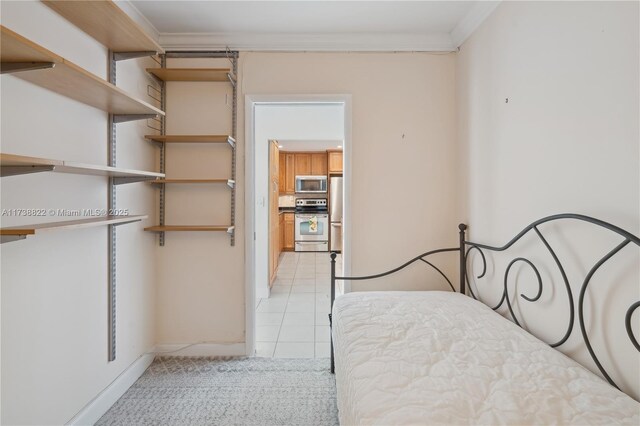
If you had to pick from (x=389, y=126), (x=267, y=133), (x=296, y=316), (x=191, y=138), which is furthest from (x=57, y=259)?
(x=267, y=133)

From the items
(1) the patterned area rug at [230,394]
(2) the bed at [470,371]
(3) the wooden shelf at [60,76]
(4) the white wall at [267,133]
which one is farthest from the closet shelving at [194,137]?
(4) the white wall at [267,133]

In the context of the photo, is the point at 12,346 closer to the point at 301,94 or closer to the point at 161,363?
the point at 161,363

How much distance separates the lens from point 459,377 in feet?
3.65

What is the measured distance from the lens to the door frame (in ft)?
7.82

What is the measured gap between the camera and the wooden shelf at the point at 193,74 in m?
2.19

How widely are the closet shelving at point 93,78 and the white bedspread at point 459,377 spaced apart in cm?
129

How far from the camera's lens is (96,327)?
5.78 ft

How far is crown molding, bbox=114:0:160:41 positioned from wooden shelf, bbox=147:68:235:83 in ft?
0.97

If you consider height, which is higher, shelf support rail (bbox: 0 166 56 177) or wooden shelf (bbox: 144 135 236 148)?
wooden shelf (bbox: 144 135 236 148)

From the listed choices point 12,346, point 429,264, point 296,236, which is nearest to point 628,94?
point 429,264

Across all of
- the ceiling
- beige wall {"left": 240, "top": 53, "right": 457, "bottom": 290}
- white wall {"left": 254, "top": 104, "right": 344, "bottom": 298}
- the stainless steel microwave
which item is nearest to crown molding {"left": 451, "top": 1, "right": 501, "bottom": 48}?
the ceiling

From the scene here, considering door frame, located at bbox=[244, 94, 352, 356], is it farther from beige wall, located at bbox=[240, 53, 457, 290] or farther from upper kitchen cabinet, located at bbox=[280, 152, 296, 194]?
upper kitchen cabinet, located at bbox=[280, 152, 296, 194]

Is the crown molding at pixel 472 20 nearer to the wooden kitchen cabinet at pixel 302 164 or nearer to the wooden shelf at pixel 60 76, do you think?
the wooden shelf at pixel 60 76

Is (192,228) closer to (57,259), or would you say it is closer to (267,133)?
(57,259)
